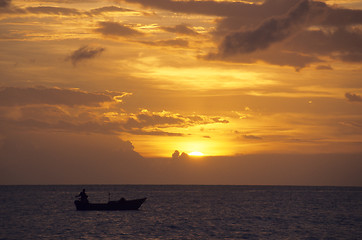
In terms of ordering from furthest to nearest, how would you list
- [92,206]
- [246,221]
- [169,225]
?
[92,206]
[246,221]
[169,225]

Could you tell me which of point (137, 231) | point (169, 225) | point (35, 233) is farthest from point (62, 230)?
point (169, 225)

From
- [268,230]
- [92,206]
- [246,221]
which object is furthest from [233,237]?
[92,206]

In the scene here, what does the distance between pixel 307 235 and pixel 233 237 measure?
31.1 feet

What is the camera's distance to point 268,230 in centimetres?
6700

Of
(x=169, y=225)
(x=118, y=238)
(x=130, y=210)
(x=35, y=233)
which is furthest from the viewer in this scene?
(x=130, y=210)

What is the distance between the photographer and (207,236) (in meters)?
60.4

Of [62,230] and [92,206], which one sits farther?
[92,206]

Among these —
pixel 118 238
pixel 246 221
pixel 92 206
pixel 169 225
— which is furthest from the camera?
pixel 92 206

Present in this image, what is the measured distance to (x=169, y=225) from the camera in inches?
2852

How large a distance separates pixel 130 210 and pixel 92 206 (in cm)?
1057

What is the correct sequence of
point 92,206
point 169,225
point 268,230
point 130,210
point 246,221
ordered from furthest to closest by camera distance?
point 130,210, point 92,206, point 246,221, point 169,225, point 268,230

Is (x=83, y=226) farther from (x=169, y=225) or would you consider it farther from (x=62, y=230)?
(x=169, y=225)

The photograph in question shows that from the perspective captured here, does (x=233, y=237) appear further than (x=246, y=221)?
No

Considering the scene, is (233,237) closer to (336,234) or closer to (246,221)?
(336,234)
